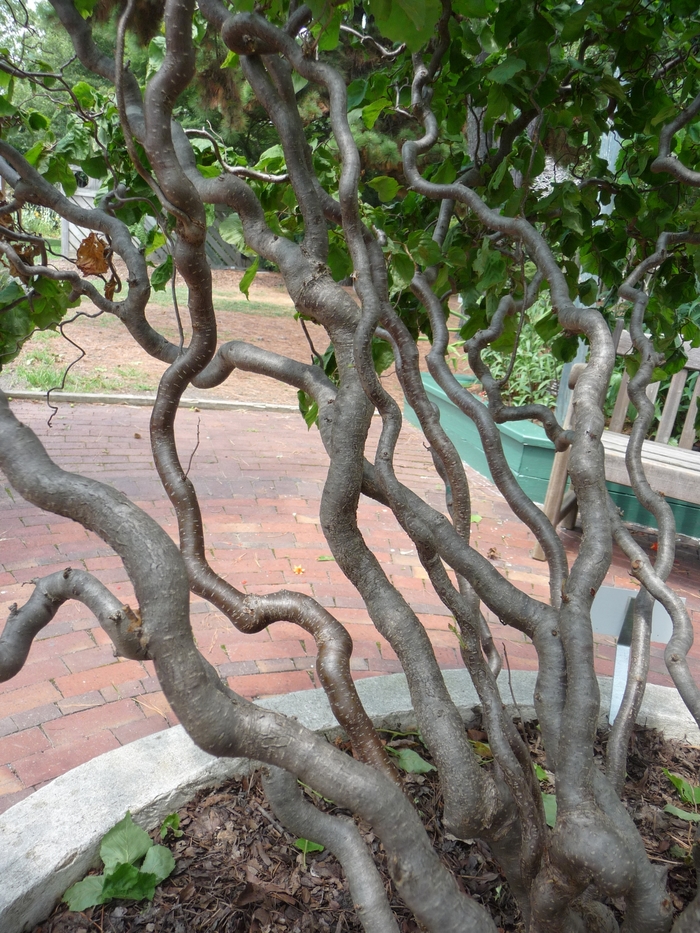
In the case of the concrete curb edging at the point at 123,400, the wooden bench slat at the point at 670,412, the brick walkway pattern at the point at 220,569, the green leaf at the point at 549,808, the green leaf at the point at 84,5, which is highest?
the green leaf at the point at 84,5

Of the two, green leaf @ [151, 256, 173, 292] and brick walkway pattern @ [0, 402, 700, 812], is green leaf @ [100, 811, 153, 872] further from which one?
green leaf @ [151, 256, 173, 292]

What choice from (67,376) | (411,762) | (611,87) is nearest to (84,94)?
(611,87)

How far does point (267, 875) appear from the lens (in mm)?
1640

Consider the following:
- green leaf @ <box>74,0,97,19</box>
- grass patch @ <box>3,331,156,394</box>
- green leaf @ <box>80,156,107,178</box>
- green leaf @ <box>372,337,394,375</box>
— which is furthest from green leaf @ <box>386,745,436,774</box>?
grass patch @ <box>3,331,156,394</box>

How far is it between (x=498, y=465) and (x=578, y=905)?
93 cm

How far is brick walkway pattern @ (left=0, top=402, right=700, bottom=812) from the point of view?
2.45 metres

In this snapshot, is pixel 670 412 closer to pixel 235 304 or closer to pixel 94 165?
pixel 94 165

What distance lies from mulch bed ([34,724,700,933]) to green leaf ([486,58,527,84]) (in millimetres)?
1836

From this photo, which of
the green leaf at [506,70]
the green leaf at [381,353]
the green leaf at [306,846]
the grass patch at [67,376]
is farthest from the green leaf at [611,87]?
the grass patch at [67,376]

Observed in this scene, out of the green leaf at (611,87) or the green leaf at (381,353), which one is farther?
the green leaf at (381,353)

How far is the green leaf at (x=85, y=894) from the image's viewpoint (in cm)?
148

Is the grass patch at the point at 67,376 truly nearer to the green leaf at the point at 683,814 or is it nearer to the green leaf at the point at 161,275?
the green leaf at the point at 161,275

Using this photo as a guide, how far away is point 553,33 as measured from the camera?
5.37 ft

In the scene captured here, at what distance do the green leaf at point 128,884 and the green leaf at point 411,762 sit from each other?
29.8 inches
